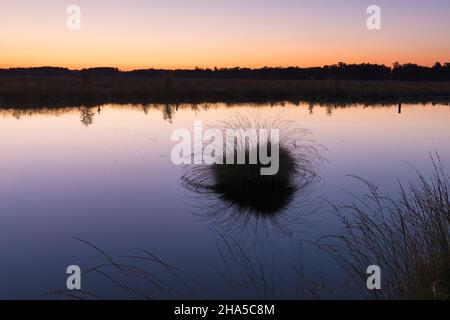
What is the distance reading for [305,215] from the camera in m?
8.88

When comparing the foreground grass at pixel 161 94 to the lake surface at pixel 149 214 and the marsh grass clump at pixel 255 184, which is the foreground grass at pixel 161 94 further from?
the marsh grass clump at pixel 255 184

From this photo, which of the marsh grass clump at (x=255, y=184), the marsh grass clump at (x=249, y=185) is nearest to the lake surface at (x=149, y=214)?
the marsh grass clump at (x=249, y=185)

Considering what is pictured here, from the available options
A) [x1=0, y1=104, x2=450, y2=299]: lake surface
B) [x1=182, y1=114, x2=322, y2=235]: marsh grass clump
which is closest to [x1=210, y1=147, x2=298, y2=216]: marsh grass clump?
[x1=182, y1=114, x2=322, y2=235]: marsh grass clump

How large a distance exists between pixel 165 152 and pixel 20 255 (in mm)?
9241

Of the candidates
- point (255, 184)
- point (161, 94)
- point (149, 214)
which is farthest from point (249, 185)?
point (161, 94)

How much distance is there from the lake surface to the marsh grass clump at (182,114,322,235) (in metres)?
0.12

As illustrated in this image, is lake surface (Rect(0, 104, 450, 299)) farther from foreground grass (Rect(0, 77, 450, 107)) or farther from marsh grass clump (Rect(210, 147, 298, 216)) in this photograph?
foreground grass (Rect(0, 77, 450, 107))

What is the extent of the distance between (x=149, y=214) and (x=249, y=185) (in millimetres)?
2381

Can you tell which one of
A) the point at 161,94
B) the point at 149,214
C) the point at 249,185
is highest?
the point at 161,94

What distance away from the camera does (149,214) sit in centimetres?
912

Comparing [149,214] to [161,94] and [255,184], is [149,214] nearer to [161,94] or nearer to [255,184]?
[255,184]

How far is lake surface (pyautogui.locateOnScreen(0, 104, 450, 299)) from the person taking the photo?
20.4 feet
